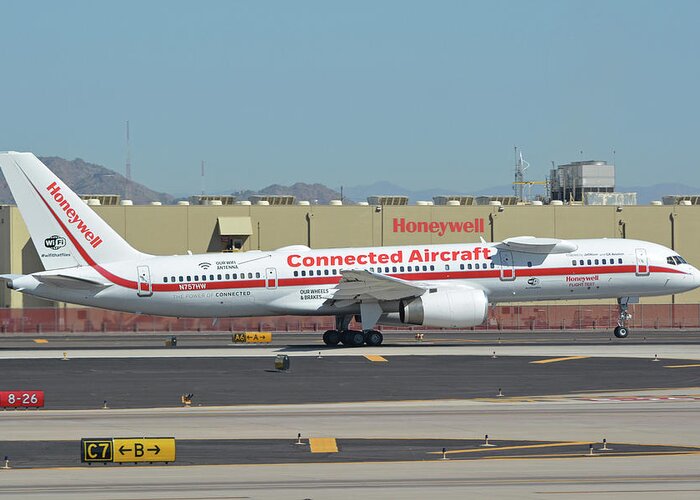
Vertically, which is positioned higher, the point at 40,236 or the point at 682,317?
the point at 40,236

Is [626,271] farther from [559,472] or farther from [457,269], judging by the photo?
[559,472]

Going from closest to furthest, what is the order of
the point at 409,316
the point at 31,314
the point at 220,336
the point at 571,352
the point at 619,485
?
the point at 619,485 < the point at 571,352 < the point at 409,316 < the point at 220,336 < the point at 31,314

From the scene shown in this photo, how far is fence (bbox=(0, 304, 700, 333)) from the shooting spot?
74.6 meters

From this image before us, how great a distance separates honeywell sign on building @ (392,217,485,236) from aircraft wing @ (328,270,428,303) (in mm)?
36604

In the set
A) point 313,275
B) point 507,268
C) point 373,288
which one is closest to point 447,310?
point 373,288

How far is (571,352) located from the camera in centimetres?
5116

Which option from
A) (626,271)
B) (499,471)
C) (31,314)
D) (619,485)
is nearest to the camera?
(619,485)

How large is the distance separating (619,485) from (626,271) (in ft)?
123

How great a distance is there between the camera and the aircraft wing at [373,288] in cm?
5400

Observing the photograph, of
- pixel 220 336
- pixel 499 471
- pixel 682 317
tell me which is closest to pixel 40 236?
pixel 220 336

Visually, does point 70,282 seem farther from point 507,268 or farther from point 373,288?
point 507,268

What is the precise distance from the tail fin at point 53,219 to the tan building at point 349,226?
32405 millimetres

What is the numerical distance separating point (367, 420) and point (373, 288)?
23439 mm

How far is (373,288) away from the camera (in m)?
54.8
